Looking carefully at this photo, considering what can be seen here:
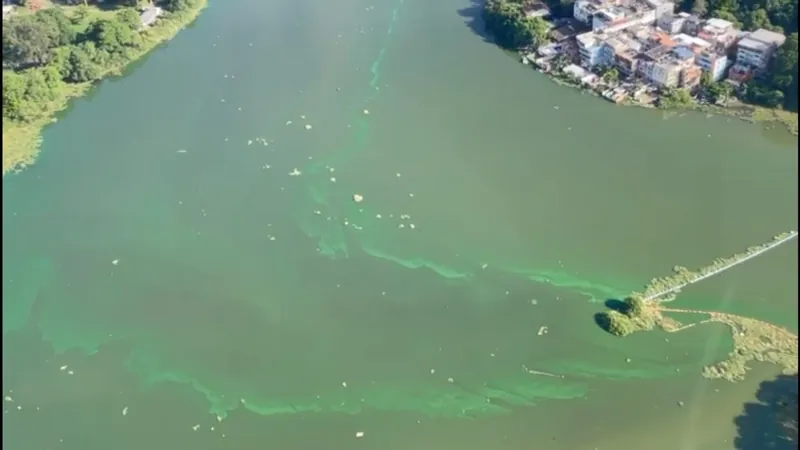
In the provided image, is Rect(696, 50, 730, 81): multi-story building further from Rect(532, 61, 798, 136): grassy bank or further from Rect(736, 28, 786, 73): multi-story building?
Rect(532, 61, 798, 136): grassy bank

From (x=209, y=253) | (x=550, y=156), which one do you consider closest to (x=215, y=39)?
(x=209, y=253)

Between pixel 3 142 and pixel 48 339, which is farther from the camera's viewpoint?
pixel 3 142

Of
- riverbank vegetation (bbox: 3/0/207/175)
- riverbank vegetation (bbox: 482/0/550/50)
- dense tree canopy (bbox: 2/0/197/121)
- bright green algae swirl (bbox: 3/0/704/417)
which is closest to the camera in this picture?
bright green algae swirl (bbox: 3/0/704/417)

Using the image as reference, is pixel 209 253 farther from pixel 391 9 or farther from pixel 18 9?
pixel 18 9

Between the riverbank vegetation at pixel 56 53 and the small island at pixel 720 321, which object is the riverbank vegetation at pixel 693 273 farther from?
the riverbank vegetation at pixel 56 53

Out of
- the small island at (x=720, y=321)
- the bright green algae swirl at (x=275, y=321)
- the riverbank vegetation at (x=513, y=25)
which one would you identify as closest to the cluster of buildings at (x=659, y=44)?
the riverbank vegetation at (x=513, y=25)

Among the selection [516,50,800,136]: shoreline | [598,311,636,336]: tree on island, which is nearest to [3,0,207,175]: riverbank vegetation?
[516,50,800,136]: shoreline
